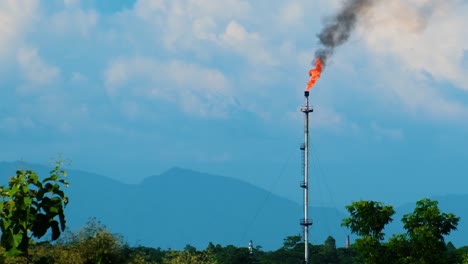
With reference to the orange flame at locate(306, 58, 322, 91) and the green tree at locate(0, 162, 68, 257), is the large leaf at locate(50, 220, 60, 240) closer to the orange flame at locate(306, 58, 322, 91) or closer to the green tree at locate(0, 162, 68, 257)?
the green tree at locate(0, 162, 68, 257)

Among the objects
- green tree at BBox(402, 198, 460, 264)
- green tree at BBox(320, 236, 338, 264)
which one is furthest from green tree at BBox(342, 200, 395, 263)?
green tree at BBox(320, 236, 338, 264)

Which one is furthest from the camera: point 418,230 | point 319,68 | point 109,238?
point 319,68

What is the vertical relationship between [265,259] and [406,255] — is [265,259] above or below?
above

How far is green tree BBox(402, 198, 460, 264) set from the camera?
6797 centimetres

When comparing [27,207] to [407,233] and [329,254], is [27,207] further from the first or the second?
[329,254]

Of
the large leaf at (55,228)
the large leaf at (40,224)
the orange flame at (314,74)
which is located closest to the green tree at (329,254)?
the orange flame at (314,74)

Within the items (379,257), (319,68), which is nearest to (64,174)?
(379,257)

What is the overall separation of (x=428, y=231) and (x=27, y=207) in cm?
4127

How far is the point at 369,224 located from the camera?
70.2 m

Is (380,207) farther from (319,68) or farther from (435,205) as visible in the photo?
(319,68)

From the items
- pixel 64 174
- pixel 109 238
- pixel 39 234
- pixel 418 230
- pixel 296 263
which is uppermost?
pixel 296 263

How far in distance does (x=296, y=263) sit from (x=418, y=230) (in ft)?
315

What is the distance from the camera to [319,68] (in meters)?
104

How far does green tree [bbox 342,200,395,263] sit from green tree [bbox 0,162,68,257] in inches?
1492
